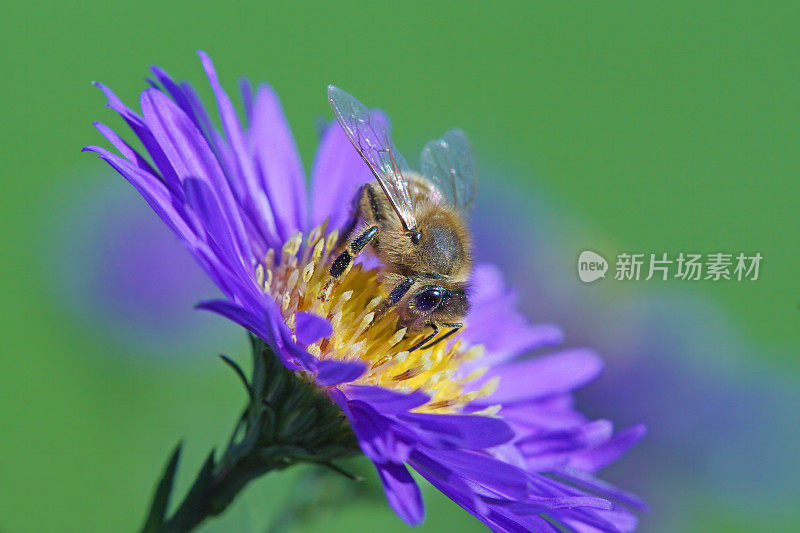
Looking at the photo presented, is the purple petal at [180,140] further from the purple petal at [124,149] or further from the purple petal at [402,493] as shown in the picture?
the purple petal at [402,493]

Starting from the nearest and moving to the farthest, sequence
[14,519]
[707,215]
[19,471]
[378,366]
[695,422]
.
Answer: [378,366], [14,519], [19,471], [695,422], [707,215]

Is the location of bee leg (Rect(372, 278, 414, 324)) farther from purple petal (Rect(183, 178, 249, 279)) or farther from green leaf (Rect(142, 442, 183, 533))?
green leaf (Rect(142, 442, 183, 533))

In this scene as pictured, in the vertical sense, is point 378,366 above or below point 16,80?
below

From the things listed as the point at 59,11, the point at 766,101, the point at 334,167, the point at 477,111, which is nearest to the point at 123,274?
the point at 334,167

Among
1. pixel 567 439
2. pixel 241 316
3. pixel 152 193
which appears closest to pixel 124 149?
pixel 152 193

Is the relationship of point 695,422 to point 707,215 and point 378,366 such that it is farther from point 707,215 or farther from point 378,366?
point 707,215

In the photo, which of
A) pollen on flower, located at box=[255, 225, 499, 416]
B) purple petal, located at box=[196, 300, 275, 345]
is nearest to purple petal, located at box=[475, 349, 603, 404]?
pollen on flower, located at box=[255, 225, 499, 416]
